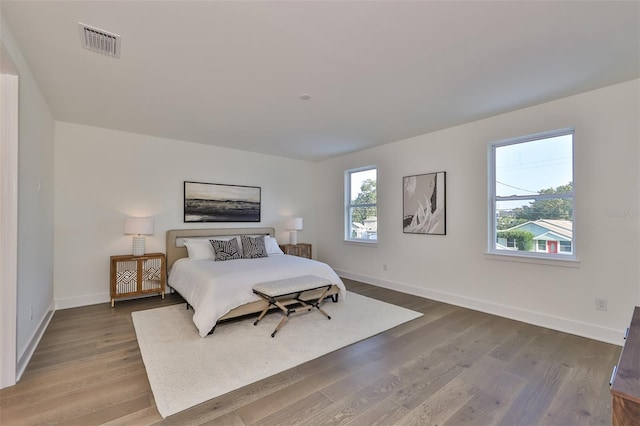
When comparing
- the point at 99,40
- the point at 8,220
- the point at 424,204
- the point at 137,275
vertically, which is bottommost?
the point at 137,275

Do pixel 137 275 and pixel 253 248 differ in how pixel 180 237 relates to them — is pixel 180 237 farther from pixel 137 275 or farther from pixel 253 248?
pixel 253 248

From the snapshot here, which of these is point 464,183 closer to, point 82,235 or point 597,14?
point 597,14

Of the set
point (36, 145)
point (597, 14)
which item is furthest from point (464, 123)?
point (36, 145)

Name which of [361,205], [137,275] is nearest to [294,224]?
[361,205]

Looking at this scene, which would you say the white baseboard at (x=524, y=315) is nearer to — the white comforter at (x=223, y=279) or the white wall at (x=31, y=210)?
the white comforter at (x=223, y=279)

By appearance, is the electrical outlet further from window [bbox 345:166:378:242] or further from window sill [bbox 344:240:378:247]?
window [bbox 345:166:378:242]

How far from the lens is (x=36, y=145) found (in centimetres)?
281

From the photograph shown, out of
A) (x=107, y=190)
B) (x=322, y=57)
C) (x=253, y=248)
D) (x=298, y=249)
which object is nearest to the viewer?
(x=322, y=57)

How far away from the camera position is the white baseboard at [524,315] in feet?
9.33

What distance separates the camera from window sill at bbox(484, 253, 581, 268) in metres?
3.05

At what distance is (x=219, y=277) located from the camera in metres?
3.22

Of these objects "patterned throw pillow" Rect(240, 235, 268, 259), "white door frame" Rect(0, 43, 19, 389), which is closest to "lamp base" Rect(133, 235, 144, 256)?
"patterned throw pillow" Rect(240, 235, 268, 259)

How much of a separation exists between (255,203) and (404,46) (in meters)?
4.06

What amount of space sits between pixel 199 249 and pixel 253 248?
81cm
